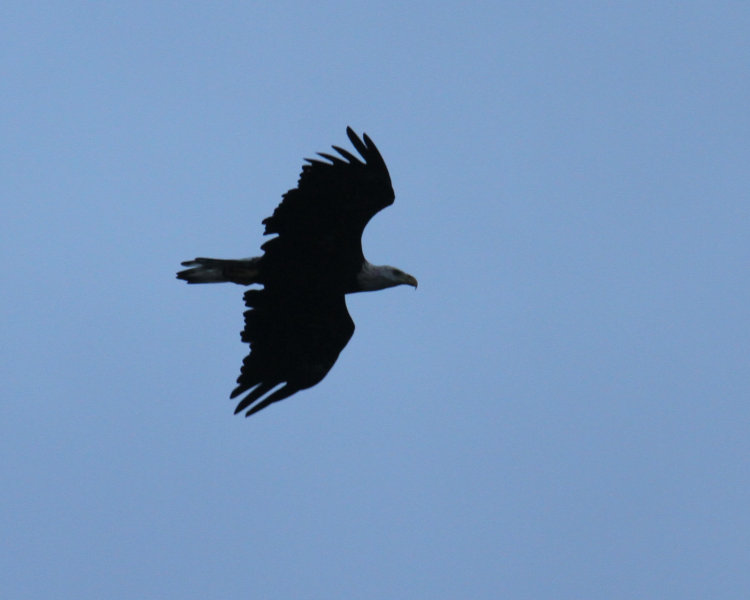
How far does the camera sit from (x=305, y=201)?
15898 millimetres

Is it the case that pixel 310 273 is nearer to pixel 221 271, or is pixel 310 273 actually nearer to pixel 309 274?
pixel 309 274

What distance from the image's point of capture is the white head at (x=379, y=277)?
16938 millimetres

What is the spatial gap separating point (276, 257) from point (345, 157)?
56.6 inches

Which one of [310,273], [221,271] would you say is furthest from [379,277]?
[221,271]

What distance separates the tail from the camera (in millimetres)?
16938

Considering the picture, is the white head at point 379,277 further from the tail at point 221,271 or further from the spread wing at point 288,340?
the tail at point 221,271

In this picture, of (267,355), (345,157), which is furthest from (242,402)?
(345,157)

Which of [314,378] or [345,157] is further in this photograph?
[314,378]

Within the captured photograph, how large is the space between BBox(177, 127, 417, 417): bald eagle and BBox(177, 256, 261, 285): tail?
0.04ft

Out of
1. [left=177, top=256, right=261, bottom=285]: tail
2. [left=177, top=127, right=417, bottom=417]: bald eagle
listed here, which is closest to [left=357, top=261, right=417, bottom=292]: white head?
[left=177, top=127, right=417, bottom=417]: bald eagle

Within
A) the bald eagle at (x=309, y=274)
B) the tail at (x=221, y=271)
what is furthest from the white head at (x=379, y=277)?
the tail at (x=221, y=271)

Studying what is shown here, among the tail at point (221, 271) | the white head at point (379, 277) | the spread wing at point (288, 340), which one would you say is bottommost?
the spread wing at point (288, 340)

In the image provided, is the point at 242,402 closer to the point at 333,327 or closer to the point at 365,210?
the point at 333,327

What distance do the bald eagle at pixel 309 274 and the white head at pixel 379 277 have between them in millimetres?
12
